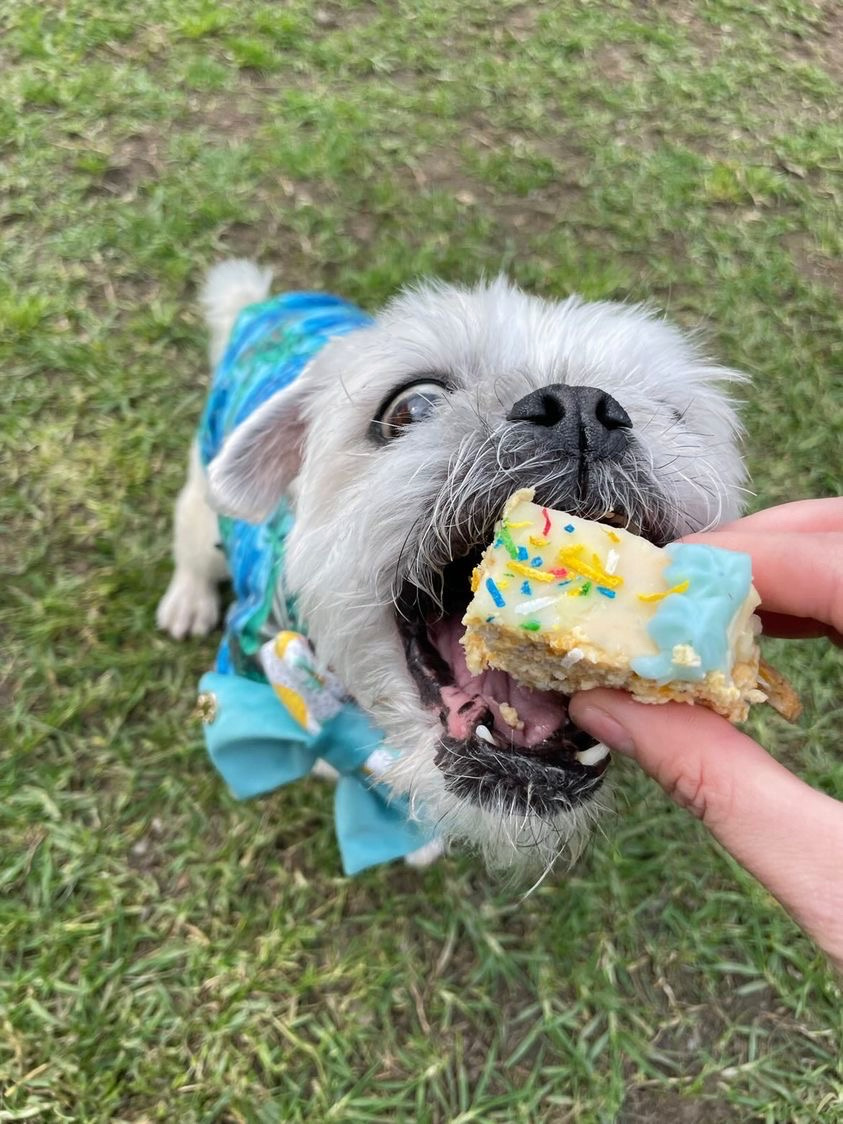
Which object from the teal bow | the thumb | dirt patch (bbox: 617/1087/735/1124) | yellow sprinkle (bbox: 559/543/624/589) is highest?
yellow sprinkle (bbox: 559/543/624/589)

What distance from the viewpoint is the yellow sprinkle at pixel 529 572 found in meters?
1.11

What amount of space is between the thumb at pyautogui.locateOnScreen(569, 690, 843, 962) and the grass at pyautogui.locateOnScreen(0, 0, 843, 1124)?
51.7 inches

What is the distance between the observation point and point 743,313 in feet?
11.8

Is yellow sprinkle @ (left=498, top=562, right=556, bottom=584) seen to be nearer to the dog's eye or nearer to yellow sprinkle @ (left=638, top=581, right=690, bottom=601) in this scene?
yellow sprinkle @ (left=638, top=581, right=690, bottom=601)

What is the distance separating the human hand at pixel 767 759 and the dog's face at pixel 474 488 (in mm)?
199

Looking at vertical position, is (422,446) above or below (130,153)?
above

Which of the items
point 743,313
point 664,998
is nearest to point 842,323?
point 743,313

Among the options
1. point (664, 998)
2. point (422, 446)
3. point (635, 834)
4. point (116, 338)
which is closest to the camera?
point (422, 446)

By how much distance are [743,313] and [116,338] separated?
275 centimetres

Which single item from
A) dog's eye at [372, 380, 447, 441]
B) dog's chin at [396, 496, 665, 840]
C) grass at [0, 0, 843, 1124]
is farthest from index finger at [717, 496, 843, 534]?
grass at [0, 0, 843, 1124]

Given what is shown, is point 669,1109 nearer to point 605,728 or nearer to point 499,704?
point 499,704

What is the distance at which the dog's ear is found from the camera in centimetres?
179

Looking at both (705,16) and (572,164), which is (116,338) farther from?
(705,16)

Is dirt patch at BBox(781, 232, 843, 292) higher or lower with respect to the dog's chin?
higher
